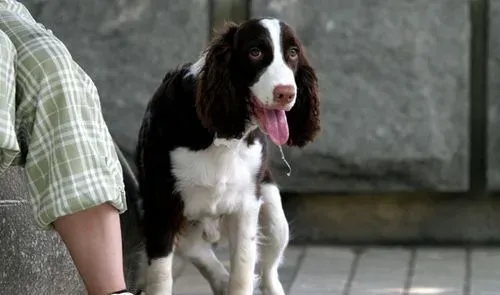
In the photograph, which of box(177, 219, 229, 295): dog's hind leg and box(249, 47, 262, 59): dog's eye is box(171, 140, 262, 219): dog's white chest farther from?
box(249, 47, 262, 59): dog's eye

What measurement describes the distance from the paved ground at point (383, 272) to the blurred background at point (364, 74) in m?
0.31

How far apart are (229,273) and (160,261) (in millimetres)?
367

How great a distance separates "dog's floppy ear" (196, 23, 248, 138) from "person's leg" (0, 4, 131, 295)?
77 centimetres

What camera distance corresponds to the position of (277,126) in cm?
430

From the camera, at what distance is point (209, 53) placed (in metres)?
4.41

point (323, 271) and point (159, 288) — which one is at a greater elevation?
point (159, 288)

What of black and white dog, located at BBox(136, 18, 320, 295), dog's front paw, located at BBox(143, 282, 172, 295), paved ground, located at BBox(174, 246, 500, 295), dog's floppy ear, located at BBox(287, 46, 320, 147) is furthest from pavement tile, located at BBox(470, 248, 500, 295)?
dog's front paw, located at BBox(143, 282, 172, 295)

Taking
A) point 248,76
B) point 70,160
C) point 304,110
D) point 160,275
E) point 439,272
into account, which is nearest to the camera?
point 70,160

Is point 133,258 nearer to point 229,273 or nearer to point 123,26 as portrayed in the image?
point 229,273

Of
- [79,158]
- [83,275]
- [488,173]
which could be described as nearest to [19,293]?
[83,275]

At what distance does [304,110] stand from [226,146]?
0.32 metres

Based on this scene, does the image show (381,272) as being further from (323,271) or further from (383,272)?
(323,271)

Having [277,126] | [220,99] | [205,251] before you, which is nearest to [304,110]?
[277,126]

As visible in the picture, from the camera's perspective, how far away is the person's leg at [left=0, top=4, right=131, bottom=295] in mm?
3451
